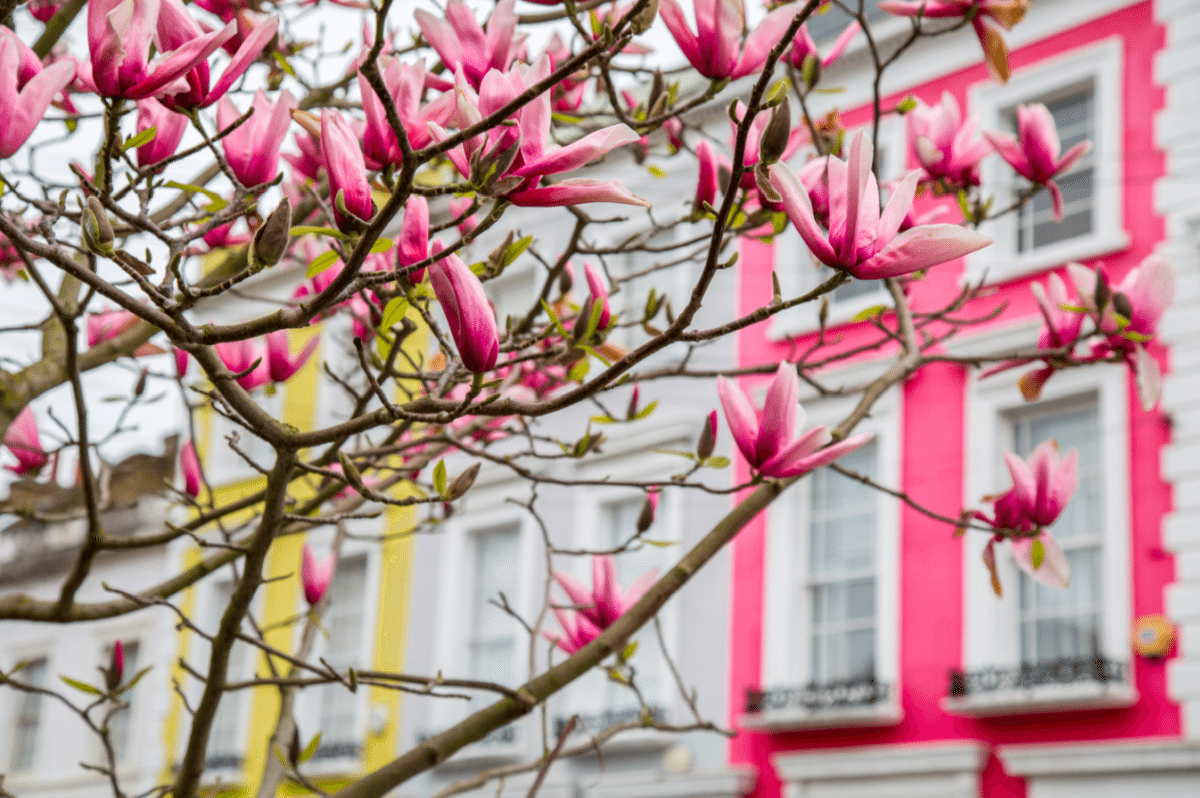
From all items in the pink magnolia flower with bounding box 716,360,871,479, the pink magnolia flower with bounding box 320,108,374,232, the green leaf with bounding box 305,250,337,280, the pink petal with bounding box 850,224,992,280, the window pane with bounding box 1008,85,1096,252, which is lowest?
the pink magnolia flower with bounding box 716,360,871,479

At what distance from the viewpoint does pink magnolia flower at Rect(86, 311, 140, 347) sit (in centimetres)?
319

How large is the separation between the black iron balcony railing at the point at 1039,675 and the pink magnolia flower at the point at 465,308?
674 cm

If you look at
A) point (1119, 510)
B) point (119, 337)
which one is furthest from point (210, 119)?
point (1119, 510)

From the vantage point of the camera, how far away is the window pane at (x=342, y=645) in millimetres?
11898

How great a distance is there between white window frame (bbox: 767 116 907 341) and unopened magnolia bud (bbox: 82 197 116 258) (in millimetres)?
8083

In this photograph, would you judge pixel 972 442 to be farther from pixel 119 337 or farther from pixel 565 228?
pixel 119 337

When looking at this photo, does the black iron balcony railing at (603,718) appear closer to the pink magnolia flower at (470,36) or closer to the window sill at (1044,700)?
the window sill at (1044,700)

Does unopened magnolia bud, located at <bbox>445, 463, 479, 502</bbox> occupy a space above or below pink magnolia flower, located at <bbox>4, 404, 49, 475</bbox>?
below

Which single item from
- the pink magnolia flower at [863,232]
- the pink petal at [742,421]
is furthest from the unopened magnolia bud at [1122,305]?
the pink magnolia flower at [863,232]

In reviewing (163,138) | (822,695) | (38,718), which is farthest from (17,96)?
(38,718)

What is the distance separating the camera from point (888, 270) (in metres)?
1.34

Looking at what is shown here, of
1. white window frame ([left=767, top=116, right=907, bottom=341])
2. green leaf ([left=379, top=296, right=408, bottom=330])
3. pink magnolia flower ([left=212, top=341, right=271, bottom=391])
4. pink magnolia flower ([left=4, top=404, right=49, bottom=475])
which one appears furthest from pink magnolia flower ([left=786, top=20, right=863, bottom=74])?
white window frame ([left=767, top=116, right=907, bottom=341])

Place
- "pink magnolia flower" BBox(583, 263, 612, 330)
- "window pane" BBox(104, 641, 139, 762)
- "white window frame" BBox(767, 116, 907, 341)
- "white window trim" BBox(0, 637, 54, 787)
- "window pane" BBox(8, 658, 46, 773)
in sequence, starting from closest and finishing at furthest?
"pink magnolia flower" BBox(583, 263, 612, 330) → "white window frame" BBox(767, 116, 907, 341) → "window pane" BBox(104, 641, 139, 762) → "white window trim" BBox(0, 637, 54, 787) → "window pane" BBox(8, 658, 46, 773)

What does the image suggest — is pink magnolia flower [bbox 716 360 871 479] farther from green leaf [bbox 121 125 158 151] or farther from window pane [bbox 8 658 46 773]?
window pane [bbox 8 658 46 773]
